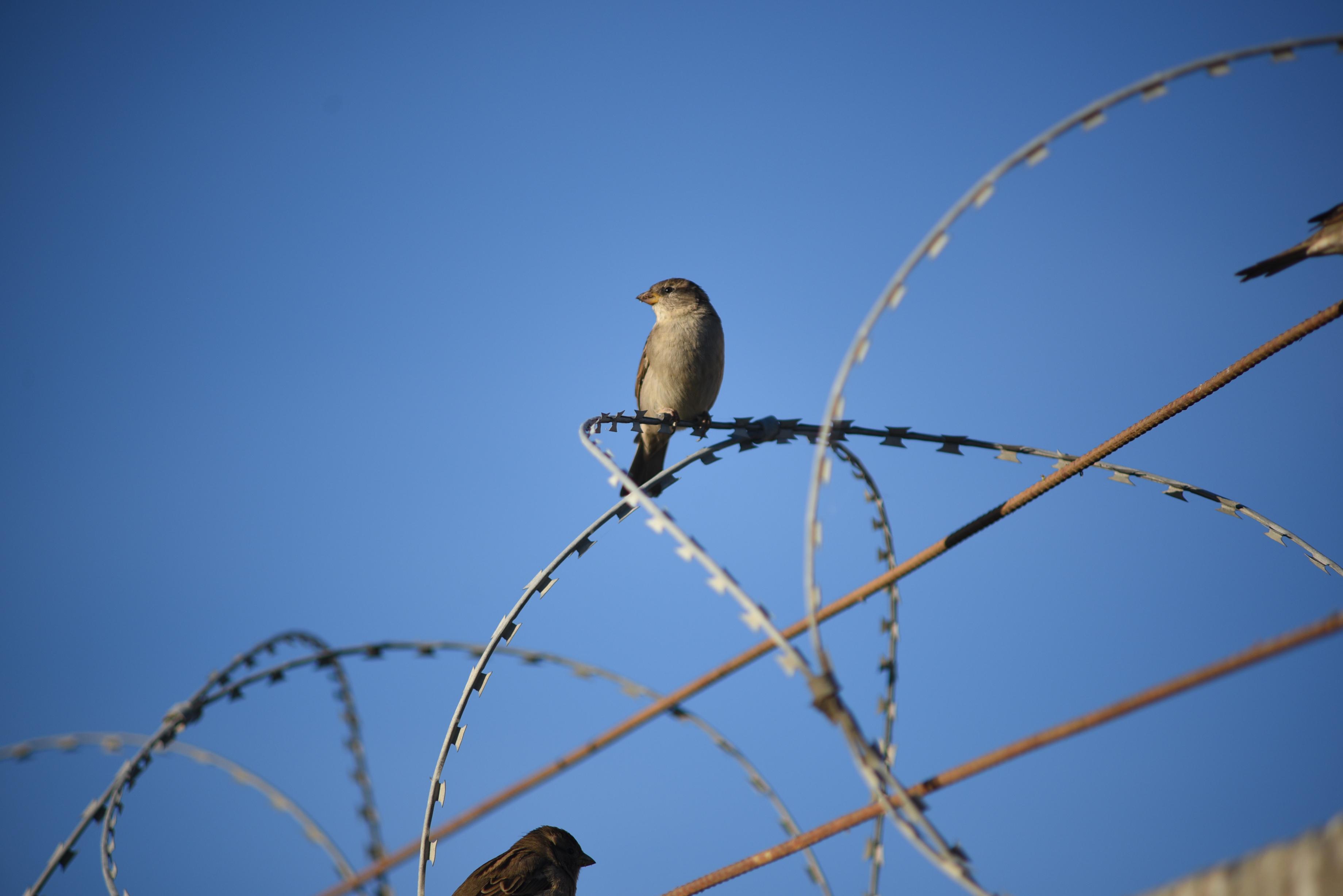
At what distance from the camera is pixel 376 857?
7.53 m

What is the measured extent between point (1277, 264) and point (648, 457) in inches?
230

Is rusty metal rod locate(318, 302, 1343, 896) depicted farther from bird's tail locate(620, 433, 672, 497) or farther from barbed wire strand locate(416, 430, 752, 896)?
bird's tail locate(620, 433, 672, 497)

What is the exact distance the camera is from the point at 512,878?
5.82 m

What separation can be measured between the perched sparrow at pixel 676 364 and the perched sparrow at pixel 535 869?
353cm

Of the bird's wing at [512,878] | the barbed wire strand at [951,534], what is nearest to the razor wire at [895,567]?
the barbed wire strand at [951,534]

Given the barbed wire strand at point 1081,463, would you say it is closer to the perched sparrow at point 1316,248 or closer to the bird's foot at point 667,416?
the perched sparrow at point 1316,248

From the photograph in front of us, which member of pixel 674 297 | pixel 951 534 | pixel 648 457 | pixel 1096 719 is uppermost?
pixel 674 297

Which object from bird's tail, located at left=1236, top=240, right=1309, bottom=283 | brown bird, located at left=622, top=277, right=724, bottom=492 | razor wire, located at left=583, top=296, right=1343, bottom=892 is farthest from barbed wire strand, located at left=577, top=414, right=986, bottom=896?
brown bird, located at left=622, top=277, right=724, bottom=492

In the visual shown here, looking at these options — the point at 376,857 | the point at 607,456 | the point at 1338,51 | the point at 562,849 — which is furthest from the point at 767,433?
the point at 376,857

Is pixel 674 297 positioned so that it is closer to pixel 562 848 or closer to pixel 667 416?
pixel 667 416

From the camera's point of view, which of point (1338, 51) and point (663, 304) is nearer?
point (1338, 51)

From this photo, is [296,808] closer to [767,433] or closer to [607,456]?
[607,456]

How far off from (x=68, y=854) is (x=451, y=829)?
2.48m

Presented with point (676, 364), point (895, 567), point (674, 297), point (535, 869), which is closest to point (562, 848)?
point (535, 869)
